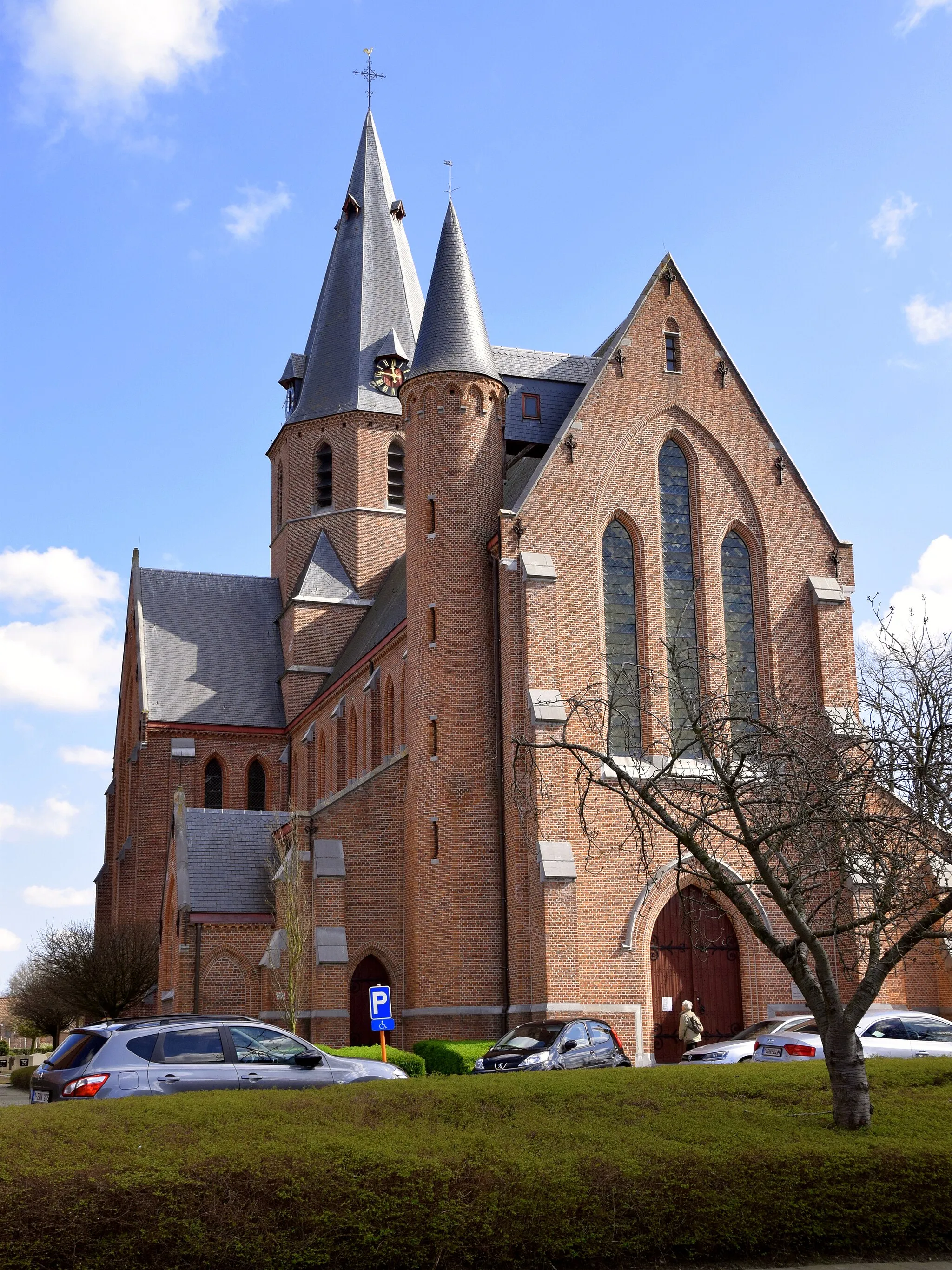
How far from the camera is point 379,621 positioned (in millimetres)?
41219

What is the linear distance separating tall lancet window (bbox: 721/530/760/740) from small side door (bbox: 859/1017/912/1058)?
9.57 metres

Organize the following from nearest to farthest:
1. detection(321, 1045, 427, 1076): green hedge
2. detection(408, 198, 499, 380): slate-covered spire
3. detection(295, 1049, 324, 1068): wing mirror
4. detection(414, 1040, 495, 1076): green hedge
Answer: detection(295, 1049, 324, 1068): wing mirror
detection(321, 1045, 427, 1076): green hedge
detection(414, 1040, 495, 1076): green hedge
detection(408, 198, 499, 380): slate-covered spire

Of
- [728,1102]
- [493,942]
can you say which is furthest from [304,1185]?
[493,942]

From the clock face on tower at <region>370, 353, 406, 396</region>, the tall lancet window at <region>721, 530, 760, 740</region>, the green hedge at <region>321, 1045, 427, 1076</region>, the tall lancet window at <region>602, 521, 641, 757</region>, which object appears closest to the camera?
the green hedge at <region>321, 1045, 427, 1076</region>

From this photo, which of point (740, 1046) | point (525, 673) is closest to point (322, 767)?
point (525, 673)

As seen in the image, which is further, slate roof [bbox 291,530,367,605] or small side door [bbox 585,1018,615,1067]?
slate roof [bbox 291,530,367,605]

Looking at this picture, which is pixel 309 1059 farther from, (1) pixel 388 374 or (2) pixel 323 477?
(1) pixel 388 374

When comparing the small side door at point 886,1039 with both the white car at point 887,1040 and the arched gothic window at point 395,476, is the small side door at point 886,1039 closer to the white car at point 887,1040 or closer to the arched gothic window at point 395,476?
the white car at point 887,1040

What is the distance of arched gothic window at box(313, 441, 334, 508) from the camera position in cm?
4872

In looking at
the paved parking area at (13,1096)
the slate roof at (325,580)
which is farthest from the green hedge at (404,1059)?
the slate roof at (325,580)

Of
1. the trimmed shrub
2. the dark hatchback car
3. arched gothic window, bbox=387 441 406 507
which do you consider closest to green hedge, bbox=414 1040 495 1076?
→ the dark hatchback car

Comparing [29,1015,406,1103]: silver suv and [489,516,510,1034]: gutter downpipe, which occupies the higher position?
[489,516,510,1034]: gutter downpipe

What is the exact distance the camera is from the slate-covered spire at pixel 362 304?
4884 cm

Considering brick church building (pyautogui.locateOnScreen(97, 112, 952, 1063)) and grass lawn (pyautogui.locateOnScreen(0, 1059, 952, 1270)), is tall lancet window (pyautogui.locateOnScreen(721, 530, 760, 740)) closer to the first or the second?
brick church building (pyautogui.locateOnScreen(97, 112, 952, 1063))
